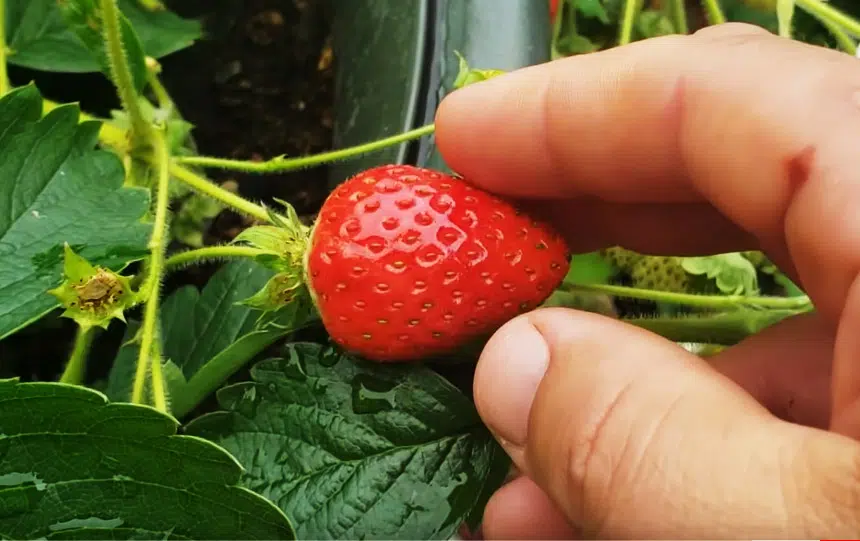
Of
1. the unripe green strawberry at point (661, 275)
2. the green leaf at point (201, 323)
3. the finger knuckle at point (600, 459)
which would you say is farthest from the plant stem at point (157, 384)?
the unripe green strawberry at point (661, 275)

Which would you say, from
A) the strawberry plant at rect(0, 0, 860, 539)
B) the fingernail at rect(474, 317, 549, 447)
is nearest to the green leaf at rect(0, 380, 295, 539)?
the strawberry plant at rect(0, 0, 860, 539)

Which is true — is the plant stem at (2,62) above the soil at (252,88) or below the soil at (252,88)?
above

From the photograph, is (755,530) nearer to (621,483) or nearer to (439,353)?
(621,483)

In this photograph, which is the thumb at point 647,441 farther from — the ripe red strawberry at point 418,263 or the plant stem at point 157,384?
the plant stem at point 157,384

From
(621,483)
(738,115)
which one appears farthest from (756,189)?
(621,483)

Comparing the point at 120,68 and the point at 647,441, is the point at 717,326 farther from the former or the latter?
the point at 120,68

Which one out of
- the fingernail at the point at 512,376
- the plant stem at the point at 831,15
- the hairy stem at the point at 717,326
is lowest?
the hairy stem at the point at 717,326

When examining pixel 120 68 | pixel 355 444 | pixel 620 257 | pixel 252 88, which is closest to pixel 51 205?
pixel 120 68
